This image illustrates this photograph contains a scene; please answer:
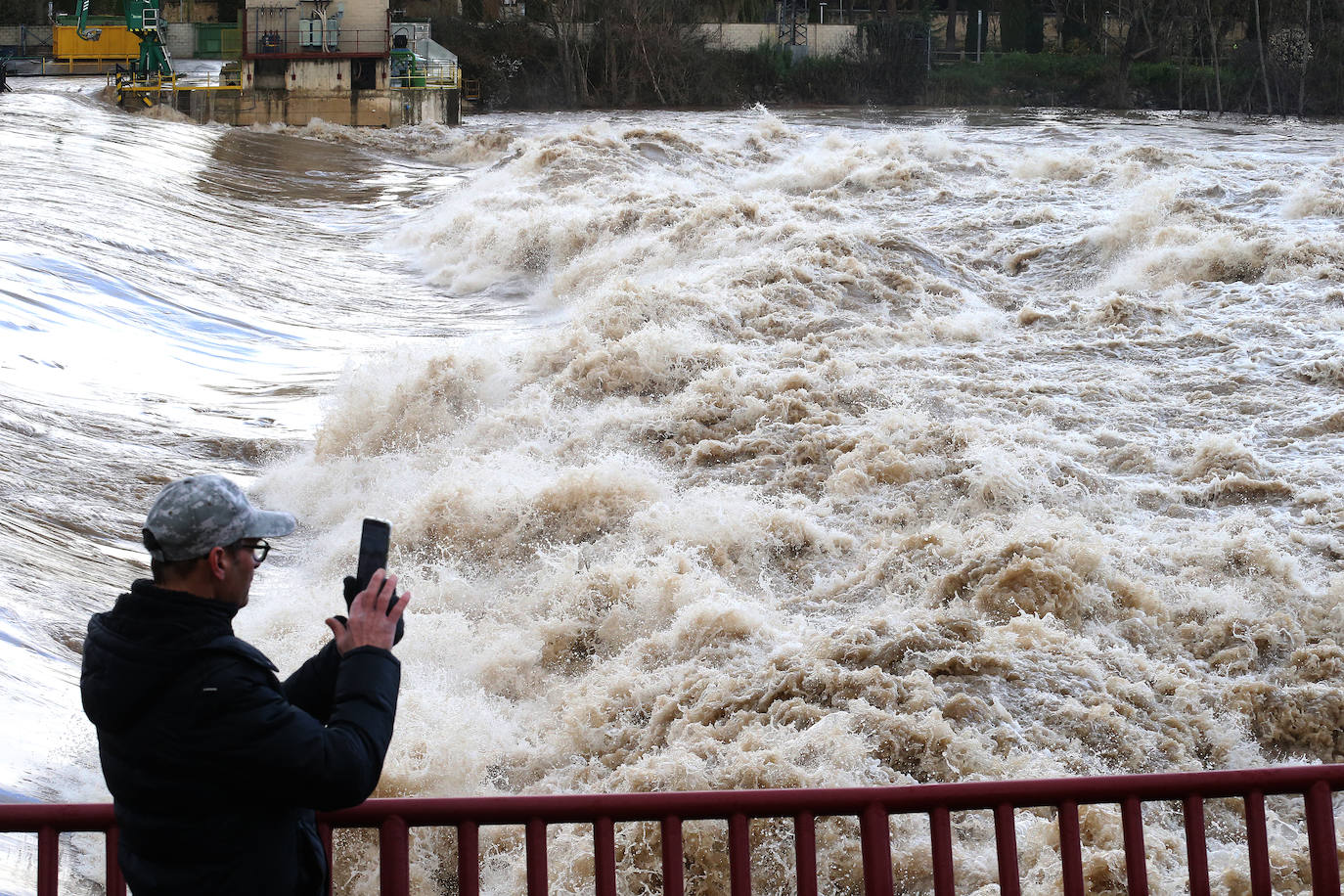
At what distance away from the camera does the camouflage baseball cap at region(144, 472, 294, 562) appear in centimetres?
239

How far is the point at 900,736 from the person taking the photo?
5742mm

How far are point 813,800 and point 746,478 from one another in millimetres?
6941

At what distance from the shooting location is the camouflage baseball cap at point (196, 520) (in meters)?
2.39

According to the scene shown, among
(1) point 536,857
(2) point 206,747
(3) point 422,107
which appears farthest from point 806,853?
(3) point 422,107

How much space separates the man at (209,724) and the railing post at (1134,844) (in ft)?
4.80

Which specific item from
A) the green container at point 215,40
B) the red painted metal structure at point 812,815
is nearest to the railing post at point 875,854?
the red painted metal structure at point 812,815

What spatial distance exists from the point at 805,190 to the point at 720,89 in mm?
30073

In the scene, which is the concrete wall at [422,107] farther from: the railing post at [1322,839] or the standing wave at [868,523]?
the railing post at [1322,839]

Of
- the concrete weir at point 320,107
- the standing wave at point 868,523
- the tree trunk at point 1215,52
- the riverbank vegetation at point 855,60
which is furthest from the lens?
the riverbank vegetation at point 855,60

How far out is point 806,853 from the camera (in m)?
2.73

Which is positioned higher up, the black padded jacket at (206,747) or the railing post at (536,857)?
the black padded jacket at (206,747)

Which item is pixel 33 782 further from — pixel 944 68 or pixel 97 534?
pixel 944 68

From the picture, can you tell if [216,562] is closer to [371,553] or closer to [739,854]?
[371,553]

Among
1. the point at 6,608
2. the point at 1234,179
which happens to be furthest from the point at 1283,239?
the point at 6,608
